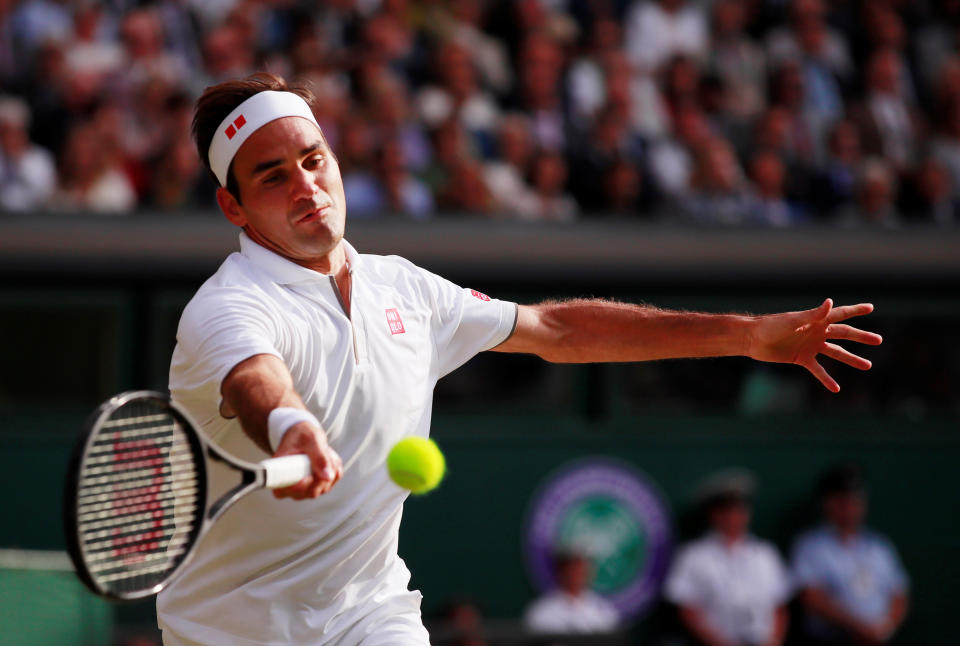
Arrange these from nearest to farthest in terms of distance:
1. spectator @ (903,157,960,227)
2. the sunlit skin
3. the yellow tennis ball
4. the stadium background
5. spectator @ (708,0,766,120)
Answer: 1. the yellow tennis ball
2. the stadium background
3. the sunlit skin
4. spectator @ (903,157,960,227)
5. spectator @ (708,0,766,120)

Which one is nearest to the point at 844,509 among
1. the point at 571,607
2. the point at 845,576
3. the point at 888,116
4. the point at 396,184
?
the point at 845,576

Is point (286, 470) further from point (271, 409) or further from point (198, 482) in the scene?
point (198, 482)

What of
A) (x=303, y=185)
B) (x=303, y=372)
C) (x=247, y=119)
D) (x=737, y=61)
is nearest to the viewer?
(x=303, y=372)

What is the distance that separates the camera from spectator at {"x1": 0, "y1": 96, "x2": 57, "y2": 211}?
8.73m

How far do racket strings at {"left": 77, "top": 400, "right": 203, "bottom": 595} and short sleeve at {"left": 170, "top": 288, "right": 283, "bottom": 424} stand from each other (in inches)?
6.8

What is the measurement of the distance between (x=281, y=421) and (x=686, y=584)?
690 cm

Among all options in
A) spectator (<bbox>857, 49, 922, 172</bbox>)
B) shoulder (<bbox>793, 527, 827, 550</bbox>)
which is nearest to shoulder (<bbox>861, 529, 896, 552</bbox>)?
shoulder (<bbox>793, 527, 827, 550</bbox>)

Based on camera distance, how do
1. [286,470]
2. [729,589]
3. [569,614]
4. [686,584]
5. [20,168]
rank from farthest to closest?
[686,584], [729,589], [569,614], [20,168], [286,470]

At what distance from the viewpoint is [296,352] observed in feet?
12.3

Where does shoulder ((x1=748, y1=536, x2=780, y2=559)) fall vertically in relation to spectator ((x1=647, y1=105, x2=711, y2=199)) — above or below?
below

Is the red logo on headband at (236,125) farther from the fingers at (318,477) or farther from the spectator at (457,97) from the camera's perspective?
the spectator at (457,97)

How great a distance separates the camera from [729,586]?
9.54 meters

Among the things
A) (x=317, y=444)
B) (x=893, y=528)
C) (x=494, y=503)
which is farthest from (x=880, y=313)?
(x=317, y=444)

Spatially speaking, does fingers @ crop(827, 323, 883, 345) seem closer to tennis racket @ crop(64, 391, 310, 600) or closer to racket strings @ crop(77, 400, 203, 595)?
tennis racket @ crop(64, 391, 310, 600)
